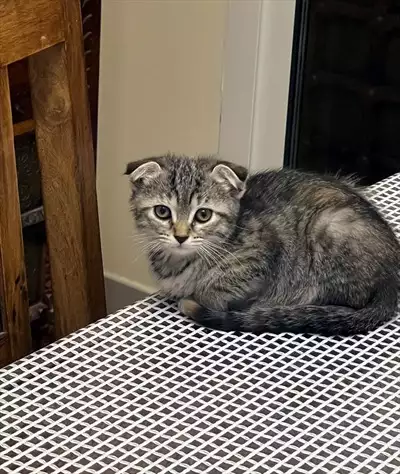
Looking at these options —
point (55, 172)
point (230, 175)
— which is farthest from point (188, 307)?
point (55, 172)

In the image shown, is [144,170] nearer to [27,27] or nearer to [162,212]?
[162,212]

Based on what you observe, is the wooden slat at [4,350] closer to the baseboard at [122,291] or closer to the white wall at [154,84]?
the white wall at [154,84]

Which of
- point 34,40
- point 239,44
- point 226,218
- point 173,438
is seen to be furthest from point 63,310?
point 239,44

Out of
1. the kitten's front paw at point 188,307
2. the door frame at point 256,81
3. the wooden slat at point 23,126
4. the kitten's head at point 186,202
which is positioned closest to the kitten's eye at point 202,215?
the kitten's head at point 186,202

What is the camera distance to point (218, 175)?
4.16 ft

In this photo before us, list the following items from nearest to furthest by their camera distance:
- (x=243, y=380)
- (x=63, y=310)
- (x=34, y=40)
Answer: (x=243, y=380), (x=34, y=40), (x=63, y=310)

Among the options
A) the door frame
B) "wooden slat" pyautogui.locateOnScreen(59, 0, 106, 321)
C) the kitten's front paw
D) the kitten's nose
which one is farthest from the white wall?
the kitten's front paw

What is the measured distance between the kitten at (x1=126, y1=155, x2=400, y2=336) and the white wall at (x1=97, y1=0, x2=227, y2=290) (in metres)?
0.96

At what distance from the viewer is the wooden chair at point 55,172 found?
3.87ft

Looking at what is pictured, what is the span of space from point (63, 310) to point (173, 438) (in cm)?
58

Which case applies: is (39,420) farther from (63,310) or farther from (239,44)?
(239,44)

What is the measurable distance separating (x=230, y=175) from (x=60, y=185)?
26 cm

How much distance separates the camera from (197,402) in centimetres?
92

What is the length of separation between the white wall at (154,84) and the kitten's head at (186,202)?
99 cm
